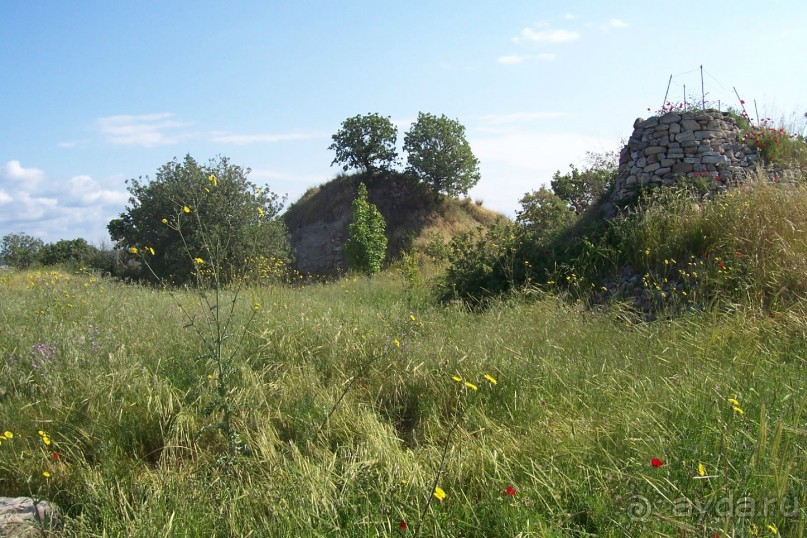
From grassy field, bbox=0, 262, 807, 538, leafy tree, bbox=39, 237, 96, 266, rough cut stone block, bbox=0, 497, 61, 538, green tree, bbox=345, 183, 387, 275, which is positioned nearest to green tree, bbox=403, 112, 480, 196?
green tree, bbox=345, 183, 387, 275

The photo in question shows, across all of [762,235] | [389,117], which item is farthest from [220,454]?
[389,117]

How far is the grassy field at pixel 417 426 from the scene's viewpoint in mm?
3041

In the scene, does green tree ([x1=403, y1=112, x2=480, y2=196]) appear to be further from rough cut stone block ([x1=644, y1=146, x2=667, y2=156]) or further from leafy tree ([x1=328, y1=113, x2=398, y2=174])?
rough cut stone block ([x1=644, y1=146, x2=667, y2=156])

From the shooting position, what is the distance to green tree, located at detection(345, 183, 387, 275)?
23016 mm

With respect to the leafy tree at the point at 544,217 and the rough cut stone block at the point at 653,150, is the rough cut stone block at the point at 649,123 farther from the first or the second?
the leafy tree at the point at 544,217

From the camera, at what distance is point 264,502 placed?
11.3 ft

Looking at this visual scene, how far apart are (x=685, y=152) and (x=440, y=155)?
57.4 feet

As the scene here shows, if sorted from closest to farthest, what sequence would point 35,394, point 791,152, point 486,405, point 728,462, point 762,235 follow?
point 728,462, point 486,405, point 35,394, point 762,235, point 791,152

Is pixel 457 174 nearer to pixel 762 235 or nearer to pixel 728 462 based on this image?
pixel 762 235

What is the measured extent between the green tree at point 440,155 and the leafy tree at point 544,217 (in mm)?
15464

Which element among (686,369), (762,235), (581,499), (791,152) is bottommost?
(581,499)

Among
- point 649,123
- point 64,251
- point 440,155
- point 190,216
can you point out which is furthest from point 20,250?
point 649,123

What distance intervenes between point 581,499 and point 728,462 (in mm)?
735

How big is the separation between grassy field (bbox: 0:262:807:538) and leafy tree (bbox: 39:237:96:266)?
22779 mm
